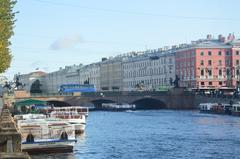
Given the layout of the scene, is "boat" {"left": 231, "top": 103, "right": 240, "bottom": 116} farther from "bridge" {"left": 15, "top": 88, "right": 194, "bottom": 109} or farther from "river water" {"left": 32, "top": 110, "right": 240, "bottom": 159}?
"river water" {"left": 32, "top": 110, "right": 240, "bottom": 159}

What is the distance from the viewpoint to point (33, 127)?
30.1m

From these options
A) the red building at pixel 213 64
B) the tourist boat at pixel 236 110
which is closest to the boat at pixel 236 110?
the tourist boat at pixel 236 110

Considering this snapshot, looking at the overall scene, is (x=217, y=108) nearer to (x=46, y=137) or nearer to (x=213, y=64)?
(x=213, y=64)

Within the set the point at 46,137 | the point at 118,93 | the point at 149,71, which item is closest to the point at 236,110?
the point at 118,93

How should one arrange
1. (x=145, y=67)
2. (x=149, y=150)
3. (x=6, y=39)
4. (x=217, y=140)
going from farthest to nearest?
(x=145, y=67)
(x=217, y=140)
(x=149, y=150)
(x=6, y=39)

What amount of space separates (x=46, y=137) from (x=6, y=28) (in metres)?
5.91

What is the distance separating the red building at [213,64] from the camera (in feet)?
389

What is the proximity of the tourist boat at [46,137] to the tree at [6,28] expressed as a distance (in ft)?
10.8

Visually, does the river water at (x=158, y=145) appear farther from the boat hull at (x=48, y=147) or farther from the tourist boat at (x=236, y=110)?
the tourist boat at (x=236, y=110)

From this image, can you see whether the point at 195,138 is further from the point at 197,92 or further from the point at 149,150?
the point at 197,92

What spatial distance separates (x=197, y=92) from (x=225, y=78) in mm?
12065

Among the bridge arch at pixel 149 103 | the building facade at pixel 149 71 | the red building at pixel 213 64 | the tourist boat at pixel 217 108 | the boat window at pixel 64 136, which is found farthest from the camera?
the building facade at pixel 149 71

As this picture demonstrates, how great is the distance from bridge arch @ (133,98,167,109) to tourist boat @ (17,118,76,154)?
7985 centimetres

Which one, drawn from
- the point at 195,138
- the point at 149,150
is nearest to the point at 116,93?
the point at 195,138
